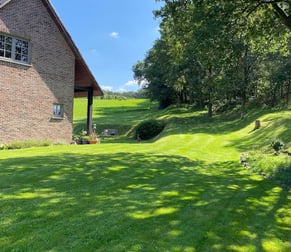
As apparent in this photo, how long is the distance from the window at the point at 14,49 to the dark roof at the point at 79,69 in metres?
2.56

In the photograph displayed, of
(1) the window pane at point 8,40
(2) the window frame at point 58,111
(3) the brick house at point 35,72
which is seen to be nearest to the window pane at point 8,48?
(3) the brick house at point 35,72

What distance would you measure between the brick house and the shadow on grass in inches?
361

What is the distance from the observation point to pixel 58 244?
174 inches

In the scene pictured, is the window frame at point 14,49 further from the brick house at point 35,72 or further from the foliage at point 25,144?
the foliage at point 25,144

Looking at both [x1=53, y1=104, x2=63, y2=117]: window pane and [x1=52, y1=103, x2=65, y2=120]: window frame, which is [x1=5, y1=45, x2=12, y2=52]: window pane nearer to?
[x1=52, y1=103, x2=65, y2=120]: window frame

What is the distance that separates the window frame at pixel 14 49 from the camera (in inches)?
707

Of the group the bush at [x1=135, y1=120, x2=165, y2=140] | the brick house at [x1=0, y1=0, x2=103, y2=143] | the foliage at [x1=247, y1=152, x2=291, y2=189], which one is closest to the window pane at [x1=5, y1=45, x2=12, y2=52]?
the brick house at [x1=0, y1=0, x2=103, y2=143]

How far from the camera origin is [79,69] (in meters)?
22.8

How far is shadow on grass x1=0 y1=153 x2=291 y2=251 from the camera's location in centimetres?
471

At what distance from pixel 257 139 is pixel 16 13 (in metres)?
15.7

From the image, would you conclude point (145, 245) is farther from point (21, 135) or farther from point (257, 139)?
point (257, 139)

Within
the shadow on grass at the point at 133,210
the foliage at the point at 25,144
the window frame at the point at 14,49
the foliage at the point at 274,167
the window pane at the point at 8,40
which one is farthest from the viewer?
the window pane at the point at 8,40

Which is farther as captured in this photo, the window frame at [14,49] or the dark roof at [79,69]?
the dark roof at [79,69]

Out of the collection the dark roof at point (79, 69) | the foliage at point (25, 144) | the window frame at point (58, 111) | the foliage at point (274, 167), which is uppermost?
the dark roof at point (79, 69)
